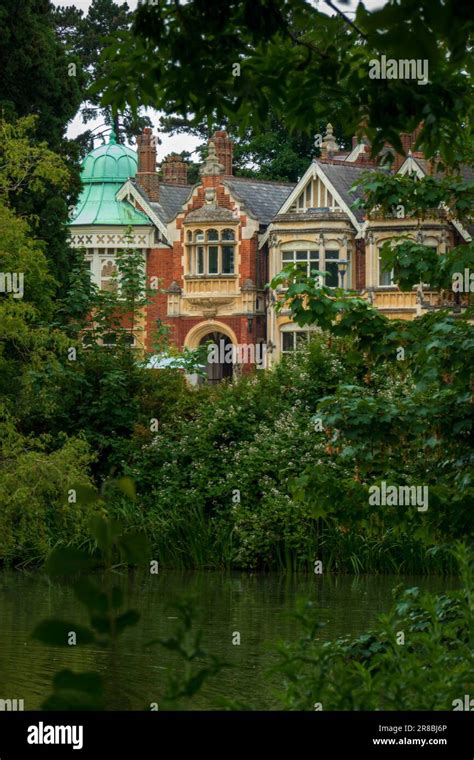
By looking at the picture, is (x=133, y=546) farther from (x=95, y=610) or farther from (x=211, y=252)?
(x=211, y=252)

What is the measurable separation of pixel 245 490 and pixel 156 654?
24.8 ft

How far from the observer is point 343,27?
211 inches

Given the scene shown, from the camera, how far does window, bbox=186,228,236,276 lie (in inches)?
1975

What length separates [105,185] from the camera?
53.3 meters

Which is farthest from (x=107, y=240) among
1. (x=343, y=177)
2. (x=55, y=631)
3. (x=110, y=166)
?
(x=55, y=631)

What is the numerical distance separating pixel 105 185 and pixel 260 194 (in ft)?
18.5

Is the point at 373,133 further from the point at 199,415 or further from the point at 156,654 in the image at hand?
the point at 199,415

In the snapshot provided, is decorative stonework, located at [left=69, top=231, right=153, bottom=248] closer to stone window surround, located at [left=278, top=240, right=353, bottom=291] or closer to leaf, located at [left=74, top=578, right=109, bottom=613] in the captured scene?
stone window surround, located at [left=278, top=240, right=353, bottom=291]

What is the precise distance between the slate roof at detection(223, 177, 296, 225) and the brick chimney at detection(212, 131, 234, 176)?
628 millimetres

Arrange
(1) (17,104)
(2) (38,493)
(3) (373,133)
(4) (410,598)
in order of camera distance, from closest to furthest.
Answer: (3) (373,133), (4) (410,598), (2) (38,493), (1) (17,104)

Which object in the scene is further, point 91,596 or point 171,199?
point 171,199

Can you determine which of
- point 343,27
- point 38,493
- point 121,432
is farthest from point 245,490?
point 343,27

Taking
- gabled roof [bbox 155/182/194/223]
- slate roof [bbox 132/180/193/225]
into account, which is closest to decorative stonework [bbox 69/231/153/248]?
slate roof [bbox 132/180/193/225]

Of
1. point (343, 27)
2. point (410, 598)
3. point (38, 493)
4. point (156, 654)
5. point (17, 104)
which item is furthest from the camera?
point (17, 104)
